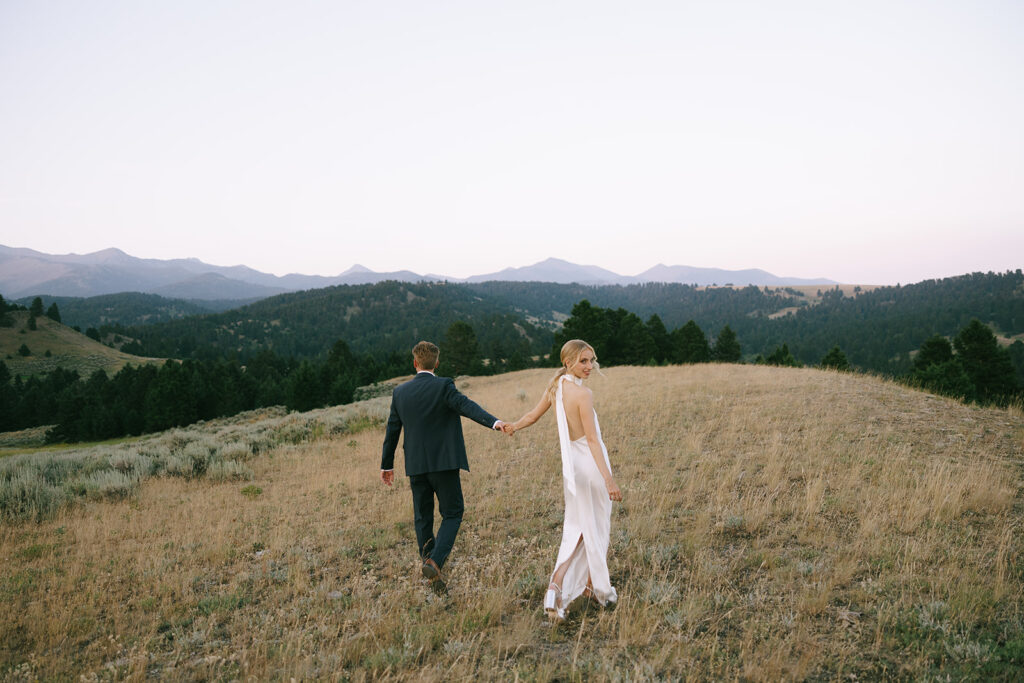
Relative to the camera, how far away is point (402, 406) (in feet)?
16.5

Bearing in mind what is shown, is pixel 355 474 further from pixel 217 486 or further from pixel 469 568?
pixel 469 568

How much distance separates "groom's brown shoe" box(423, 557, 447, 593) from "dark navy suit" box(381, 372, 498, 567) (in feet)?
0.18

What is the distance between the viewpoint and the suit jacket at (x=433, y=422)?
15.9 ft

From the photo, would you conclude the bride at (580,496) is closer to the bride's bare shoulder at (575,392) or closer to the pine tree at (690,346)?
the bride's bare shoulder at (575,392)

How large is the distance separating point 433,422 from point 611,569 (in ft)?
8.40

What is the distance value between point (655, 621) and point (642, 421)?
26.8ft

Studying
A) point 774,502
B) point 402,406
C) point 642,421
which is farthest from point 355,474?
point 774,502

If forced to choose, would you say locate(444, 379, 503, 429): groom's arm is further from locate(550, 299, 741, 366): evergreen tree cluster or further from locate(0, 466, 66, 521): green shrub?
locate(550, 299, 741, 366): evergreen tree cluster

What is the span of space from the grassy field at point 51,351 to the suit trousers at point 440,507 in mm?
117860

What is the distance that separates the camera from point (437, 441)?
4.87 metres

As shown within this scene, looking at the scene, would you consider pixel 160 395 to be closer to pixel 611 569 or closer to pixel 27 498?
pixel 27 498

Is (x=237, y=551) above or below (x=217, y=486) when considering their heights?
above

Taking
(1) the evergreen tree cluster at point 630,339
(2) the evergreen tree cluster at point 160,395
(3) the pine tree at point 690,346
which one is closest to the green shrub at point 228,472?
(1) the evergreen tree cluster at point 630,339

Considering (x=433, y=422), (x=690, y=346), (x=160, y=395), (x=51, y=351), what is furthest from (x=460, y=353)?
(x=51, y=351)
